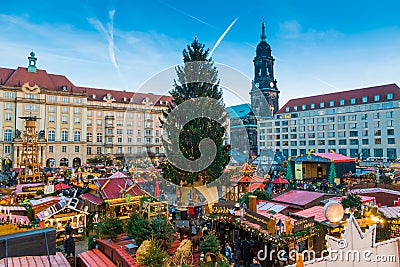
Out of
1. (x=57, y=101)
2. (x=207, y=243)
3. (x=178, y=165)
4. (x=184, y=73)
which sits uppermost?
(x=57, y=101)

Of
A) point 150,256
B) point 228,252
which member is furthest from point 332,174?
point 150,256

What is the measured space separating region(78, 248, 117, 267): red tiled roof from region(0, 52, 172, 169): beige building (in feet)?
119

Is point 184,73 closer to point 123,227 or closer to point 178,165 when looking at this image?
point 178,165

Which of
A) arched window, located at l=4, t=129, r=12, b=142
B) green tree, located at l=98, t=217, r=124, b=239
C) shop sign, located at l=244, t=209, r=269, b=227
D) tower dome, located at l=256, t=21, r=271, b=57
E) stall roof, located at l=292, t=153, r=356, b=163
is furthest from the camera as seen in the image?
tower dome, located at l=256, t=21, r=271, b=57

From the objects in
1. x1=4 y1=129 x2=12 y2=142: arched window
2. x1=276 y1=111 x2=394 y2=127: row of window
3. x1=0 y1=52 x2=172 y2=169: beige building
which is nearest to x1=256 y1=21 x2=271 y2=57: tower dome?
x1=276 y1=111 x2=394 y2=127: row of window

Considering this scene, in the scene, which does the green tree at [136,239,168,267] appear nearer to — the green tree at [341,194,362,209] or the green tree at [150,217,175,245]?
the green tree at [150,217,175,245]

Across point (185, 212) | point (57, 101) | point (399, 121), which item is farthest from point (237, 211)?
point (399, 121)

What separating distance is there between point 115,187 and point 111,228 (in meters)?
4.95

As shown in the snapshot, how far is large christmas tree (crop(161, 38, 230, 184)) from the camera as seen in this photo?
15023 millimetres

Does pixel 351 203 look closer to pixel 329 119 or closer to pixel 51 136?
pixel 51 136

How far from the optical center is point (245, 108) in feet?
255

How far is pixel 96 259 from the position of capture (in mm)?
8219

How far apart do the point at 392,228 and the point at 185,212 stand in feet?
25.5

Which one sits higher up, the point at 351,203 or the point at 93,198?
the point at 351,203
